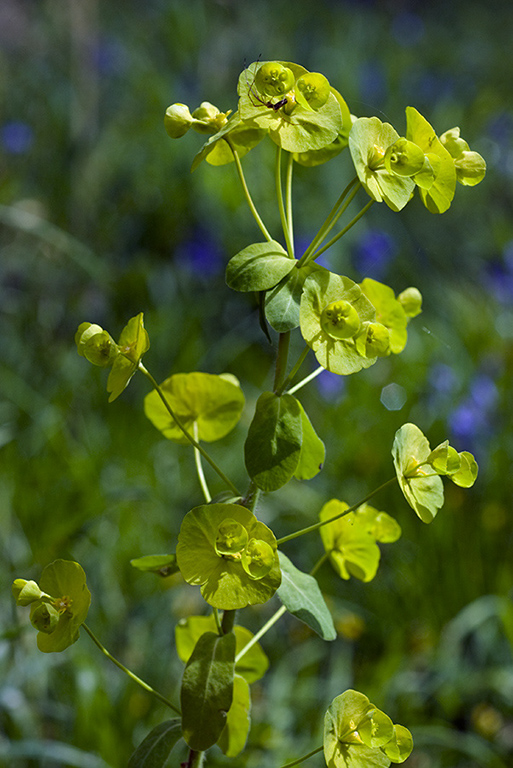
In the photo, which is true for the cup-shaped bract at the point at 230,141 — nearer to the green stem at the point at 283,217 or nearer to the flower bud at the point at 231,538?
the green stem at the point at 283,217

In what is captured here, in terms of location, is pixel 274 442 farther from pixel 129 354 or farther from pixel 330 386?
pixel 330 386

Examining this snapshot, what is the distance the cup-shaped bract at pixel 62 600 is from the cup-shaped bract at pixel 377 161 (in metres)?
0.33

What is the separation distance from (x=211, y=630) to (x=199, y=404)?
21 cm

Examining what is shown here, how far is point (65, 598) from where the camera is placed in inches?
19.8

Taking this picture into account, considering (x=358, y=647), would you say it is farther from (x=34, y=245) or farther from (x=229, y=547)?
(x=34, y=245)

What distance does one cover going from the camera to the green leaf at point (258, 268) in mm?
499

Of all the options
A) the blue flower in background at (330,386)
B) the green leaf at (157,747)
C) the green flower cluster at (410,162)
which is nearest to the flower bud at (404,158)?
the green flower cluster at (410,162)

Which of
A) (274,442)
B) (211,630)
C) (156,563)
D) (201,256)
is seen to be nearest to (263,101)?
(274,442)

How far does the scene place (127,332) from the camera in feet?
1.69

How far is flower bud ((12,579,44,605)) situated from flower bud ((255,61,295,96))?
362 mm

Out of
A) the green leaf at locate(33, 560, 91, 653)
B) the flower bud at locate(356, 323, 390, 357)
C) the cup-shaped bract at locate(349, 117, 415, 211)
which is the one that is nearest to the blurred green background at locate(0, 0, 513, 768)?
the cup-shaped bract at locate(349, 117, 415, 211)

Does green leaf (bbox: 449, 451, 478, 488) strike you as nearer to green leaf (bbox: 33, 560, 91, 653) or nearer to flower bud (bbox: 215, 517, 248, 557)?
flower bud (bbox: 215, 517, 248, 557)

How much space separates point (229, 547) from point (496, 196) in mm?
3212

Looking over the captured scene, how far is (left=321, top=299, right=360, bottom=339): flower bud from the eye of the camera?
0.48m
